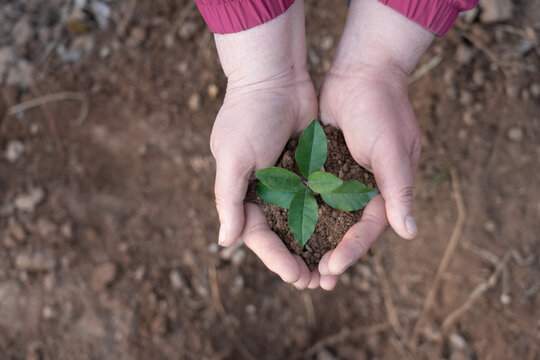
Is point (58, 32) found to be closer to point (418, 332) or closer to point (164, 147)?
point (164, 147)

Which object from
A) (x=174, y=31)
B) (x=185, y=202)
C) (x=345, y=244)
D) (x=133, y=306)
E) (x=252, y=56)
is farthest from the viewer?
(x=174, y=31)

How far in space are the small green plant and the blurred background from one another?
98 cm

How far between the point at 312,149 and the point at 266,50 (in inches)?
20.3

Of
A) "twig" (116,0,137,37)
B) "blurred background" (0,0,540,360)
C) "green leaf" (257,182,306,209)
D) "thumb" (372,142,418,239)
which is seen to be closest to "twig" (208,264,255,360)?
"blurred background" (0,0,540,360)

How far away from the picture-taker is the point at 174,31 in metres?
2.73

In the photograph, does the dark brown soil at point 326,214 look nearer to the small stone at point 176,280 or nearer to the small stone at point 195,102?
the small stone at point 176,280

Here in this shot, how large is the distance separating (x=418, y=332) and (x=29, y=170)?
245 centimetres

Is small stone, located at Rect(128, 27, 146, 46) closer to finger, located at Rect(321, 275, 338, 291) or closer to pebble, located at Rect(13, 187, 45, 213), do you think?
pebble, located at Rect(13, 187, 45, 213)

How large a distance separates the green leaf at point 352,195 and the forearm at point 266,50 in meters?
0.62

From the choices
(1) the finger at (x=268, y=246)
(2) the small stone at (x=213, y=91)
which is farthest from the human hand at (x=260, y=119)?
(2) the small stone at (x=213, y=91)

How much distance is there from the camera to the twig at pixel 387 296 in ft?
8.05

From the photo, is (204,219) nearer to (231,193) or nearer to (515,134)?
(231,193)

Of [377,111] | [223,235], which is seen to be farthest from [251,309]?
[377,111]

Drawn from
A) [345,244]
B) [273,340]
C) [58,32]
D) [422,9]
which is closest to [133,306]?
[273,340]
